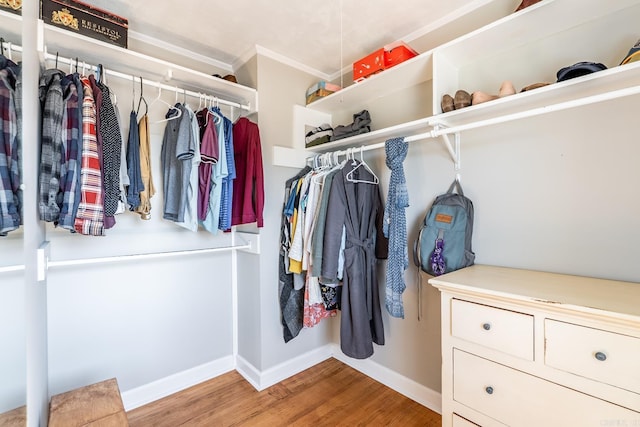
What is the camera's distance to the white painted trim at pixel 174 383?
183 cm

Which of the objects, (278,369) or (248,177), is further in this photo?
(278,369)

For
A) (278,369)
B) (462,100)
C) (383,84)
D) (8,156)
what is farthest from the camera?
(278,369)

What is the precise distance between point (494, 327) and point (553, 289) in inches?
10.3

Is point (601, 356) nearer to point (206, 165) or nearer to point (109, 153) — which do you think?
point (206, 165)

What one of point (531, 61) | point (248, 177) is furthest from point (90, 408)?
point (531, 61)

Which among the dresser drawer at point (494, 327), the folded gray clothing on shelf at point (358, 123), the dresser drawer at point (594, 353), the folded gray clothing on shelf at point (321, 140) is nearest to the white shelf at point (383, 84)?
the folded gray clothing on shelf at point (358, 123)

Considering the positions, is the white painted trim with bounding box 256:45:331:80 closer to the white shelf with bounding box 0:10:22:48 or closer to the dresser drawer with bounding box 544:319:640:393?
the white shelf with bounding box 0:10:22:48

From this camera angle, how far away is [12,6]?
3.41ft

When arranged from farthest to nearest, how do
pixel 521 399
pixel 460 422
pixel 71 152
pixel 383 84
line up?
pixel 383 84, pixel 71 152, pixel 460 422, pixel 521 399

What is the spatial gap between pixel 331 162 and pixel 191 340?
1624 millimetres

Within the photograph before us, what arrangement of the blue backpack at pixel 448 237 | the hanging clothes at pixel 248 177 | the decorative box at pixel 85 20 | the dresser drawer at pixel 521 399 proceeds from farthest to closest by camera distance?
the hanging clothes at pixel 248 177, the blue backpack at pixel 448 237, the decorative box at pixel 85 20, the dresser drawer at pixel 521 399

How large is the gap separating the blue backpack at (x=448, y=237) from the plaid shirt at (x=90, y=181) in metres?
1.62

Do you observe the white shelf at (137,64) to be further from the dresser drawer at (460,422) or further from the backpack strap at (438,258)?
the dresser drawer at (460,422)

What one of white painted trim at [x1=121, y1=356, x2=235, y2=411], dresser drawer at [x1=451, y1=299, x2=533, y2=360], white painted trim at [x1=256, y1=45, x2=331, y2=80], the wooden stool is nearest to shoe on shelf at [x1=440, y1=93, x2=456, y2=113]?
dresser drawer at [x1=451, y1=299, x2=533, y2=360]
